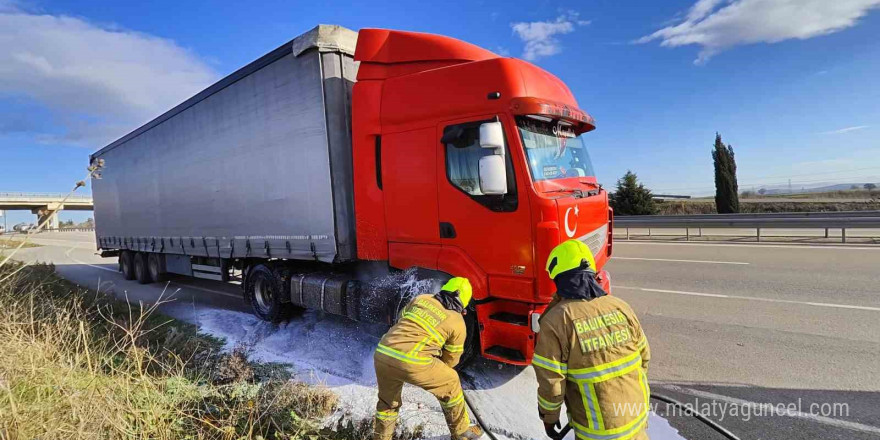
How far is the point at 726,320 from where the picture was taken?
17.2ft

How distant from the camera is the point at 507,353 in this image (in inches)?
→ 141

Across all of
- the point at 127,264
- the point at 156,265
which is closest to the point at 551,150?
the point at 156,265

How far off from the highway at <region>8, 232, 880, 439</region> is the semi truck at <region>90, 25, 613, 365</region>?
1.28 meters

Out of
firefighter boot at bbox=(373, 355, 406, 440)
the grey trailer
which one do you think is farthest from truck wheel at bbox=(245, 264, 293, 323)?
firefighter boot at bbox=(373, 355, 406, 440)

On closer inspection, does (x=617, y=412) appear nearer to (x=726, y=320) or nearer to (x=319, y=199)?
(x=319, y=199)

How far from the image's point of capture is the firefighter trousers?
2680 millimetres

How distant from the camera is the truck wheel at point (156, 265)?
9.41 metres

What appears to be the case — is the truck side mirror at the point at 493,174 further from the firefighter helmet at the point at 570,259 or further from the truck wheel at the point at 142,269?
the truck wheel at the point at 142,269

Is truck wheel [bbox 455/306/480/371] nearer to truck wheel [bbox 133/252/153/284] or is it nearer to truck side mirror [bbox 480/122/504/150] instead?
truck side mirror [bbox 480/122/504/150]

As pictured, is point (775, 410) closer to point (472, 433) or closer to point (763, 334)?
point (763, 334)

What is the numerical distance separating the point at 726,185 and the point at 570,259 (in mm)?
27269

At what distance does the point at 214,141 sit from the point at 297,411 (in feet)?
16.8

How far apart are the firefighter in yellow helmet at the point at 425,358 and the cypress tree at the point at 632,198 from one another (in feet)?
64.1

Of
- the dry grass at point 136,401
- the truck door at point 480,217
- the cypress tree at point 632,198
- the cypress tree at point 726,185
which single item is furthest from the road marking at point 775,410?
the cypress tree at point 726,185
